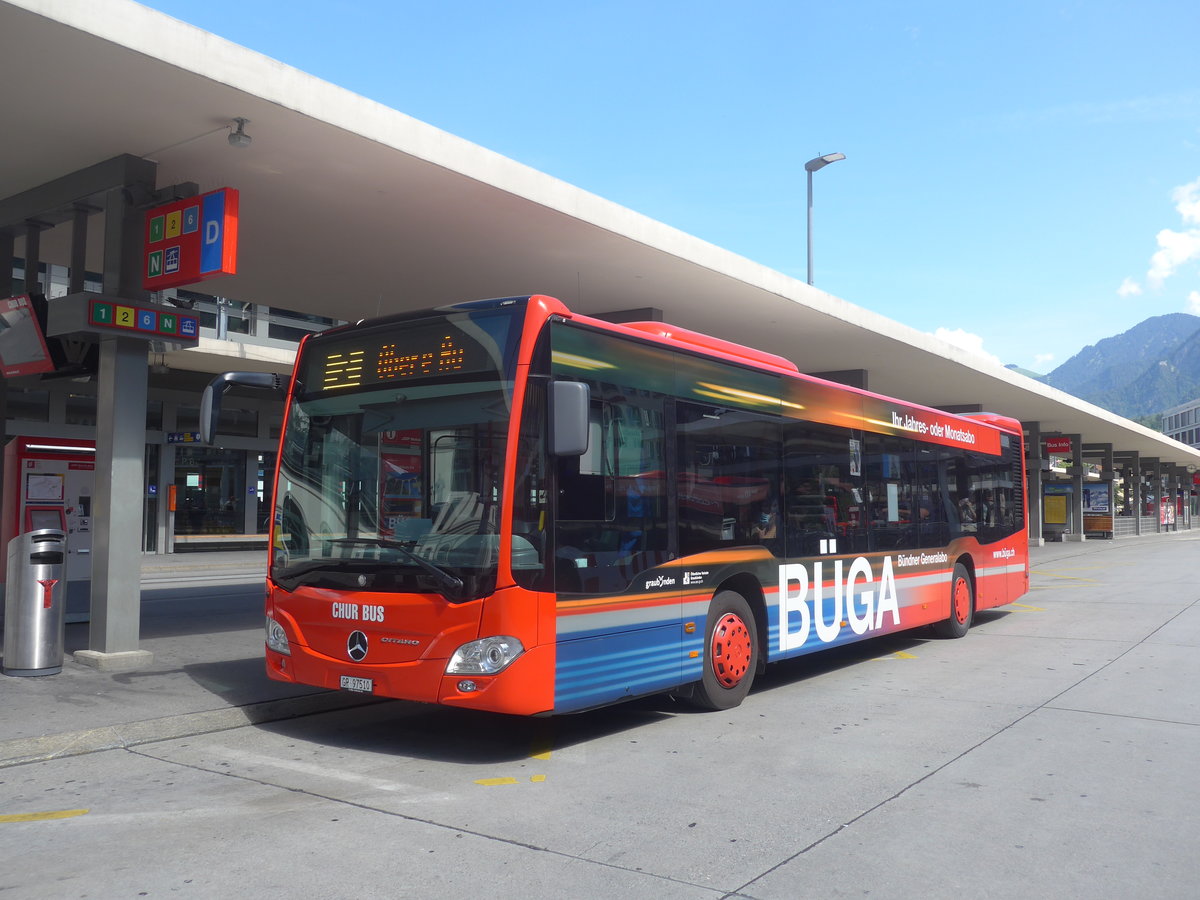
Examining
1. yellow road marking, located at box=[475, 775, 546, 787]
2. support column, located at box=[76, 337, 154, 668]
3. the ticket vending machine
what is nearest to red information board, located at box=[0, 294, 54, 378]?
support column, located at box=[76, 337, 154, 668]

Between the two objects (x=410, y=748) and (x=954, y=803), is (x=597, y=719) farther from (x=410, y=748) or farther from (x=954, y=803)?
(x=954, y=803)

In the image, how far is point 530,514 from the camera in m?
6.48

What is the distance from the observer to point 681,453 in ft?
25.9

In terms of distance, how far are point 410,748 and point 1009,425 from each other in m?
12.2

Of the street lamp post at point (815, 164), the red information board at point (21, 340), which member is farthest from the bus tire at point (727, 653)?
the street lamp post at point (815, 164)

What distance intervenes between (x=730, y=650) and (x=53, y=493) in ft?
28.2

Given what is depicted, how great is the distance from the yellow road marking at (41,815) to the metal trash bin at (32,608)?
4.03 meters

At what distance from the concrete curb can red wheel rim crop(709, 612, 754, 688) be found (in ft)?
10.2

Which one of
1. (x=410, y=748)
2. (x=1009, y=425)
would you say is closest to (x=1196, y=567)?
(x=1009, y=425)

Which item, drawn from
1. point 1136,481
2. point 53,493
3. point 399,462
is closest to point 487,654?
point 399,462

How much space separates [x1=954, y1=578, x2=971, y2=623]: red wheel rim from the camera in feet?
43.5

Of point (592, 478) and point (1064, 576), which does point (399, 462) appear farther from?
point (1064, 576)

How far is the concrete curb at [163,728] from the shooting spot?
6.72m

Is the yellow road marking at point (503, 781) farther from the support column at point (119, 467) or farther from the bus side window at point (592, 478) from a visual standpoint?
the support column at point (119, 467)
